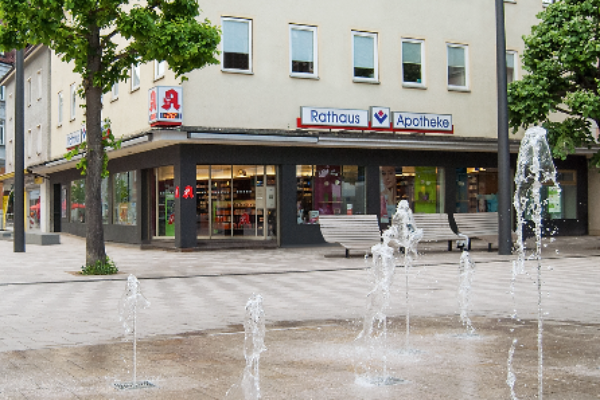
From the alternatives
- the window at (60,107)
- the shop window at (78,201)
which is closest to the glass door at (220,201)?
the shop window at (78,201)

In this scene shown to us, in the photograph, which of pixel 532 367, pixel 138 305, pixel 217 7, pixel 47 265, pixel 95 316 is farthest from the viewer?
pixel 217 7

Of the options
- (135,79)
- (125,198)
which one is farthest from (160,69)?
(125,198)

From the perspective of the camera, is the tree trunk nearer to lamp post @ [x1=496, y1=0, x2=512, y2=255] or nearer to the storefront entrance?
the storefront entrance

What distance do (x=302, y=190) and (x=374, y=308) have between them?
1443 centimetres

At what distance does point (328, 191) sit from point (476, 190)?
20.1ft

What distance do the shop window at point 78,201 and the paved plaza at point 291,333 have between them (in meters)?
18.4

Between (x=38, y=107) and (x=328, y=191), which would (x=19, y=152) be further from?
(x=38, y=107)

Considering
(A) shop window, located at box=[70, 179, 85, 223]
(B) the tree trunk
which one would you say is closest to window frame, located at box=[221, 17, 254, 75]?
(B) the tree trunk

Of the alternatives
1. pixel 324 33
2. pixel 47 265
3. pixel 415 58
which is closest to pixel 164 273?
pixel 47 265

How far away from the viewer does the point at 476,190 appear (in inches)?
1078

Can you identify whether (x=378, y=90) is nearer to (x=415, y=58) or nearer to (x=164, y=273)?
(x=415, y=58)

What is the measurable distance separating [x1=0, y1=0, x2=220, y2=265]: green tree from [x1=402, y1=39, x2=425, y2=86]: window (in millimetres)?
11605

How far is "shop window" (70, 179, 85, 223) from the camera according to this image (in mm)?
33656

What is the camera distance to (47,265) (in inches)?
685
